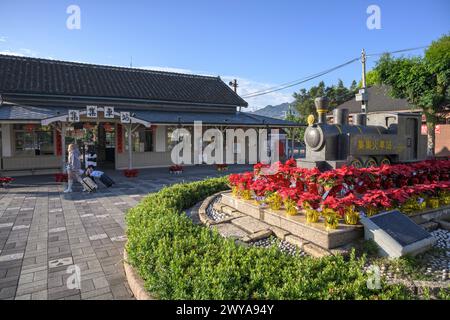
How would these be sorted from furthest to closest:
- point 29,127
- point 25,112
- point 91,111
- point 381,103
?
point 381,103 < point 29,127 < point 25,112 < point 91,111

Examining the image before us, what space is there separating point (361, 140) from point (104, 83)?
17573mm

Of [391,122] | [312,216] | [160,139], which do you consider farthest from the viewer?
[160,139]

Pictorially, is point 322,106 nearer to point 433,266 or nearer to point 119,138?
point 433,266

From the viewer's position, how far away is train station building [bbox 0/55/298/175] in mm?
15148

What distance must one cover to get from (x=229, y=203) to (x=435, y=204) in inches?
171

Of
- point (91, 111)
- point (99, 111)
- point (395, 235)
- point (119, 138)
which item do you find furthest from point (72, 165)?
point (395, 235)

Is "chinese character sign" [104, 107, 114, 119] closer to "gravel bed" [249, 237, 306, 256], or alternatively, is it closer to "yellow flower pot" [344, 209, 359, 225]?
"gravel bed" [249, 237, 306, 256]

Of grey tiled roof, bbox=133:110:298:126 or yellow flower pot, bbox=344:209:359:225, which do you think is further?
grey tiled roof, bbox=133:110:298:126

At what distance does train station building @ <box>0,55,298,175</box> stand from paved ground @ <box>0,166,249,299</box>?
18.0 feet

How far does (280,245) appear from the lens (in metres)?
4.80

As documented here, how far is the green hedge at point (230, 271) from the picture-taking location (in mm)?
2941

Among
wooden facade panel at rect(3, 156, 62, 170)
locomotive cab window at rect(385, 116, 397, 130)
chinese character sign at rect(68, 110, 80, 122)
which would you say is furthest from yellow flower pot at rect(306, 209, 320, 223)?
wooden facade panel at rect(3, 156, 62, 170)
